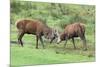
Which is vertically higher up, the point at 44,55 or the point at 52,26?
the point at 52,26

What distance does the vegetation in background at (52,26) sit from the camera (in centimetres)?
238

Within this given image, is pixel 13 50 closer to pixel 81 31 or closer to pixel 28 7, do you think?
pixel 28 7

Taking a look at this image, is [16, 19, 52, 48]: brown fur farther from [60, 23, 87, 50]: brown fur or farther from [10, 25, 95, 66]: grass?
[60, 23, 87, 50]: brown fur

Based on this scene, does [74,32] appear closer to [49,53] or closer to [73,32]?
[73,32]

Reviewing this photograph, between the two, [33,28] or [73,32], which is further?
[73,32]

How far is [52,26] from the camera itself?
2.54 meters

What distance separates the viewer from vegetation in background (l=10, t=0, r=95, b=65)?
2.38 m

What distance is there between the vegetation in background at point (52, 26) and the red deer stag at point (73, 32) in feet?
0.17

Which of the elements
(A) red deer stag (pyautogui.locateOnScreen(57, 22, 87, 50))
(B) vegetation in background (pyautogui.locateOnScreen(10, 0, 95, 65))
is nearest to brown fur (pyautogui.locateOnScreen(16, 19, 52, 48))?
(B) vegetation in background (pyautogui.locateOnScreen(10, 0, 95, 65))

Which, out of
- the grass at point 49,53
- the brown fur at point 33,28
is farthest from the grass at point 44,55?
the brown fur at point 33,28

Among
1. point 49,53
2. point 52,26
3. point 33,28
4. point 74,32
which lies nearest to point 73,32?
point 74,32

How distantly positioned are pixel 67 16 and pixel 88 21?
0.32m

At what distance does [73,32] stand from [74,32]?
0.01 metres

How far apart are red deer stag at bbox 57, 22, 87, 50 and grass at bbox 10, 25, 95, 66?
0.18 feet
